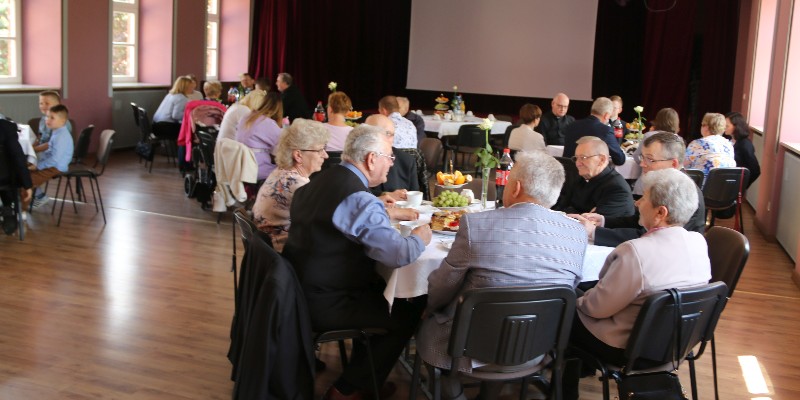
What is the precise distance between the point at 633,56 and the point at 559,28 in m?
1.26

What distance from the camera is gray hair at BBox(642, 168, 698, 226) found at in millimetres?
3086

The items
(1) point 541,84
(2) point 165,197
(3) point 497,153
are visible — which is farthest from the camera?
(1) point 541,84

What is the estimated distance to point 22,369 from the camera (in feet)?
13.0

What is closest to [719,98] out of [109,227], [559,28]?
[559,28]

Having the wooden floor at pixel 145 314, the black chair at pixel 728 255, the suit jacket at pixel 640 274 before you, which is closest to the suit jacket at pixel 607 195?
the black chair at pixel 728 255

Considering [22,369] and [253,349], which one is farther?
[22,369]

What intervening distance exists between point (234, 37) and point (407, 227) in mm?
11040

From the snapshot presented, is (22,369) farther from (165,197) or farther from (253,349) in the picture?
(165,197)

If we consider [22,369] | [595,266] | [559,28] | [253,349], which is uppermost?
[559,28]

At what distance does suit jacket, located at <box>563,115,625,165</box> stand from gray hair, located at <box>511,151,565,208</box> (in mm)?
3807

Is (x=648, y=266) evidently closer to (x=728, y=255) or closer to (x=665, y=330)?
(x=665, y=330)

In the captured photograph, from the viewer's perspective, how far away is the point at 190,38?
12477 mm

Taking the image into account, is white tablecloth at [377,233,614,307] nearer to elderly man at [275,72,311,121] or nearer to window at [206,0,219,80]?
elderly man at [275,72,311,121]

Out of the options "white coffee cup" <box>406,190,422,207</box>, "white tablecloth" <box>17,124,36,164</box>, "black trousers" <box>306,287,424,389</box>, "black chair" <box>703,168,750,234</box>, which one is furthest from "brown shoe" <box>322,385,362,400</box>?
"black chair" <box>703,168,750,234</box>
